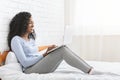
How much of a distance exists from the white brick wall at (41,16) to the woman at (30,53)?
80 mm

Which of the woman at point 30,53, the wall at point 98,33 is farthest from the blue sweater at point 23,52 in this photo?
the wall at point 98,33

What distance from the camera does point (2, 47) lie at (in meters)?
2.23

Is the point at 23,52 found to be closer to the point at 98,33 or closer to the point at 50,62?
the point at 50,62

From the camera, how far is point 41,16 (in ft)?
9.37

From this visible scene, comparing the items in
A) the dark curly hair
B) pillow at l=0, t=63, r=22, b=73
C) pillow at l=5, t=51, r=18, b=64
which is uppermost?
the dark curly hair

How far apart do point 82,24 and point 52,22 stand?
1.40 feet

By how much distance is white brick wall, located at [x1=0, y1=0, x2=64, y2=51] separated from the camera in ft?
7.41

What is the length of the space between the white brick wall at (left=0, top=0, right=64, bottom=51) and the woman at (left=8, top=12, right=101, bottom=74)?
0.26ft

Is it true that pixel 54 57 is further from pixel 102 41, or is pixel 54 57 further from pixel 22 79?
pixel 102 41

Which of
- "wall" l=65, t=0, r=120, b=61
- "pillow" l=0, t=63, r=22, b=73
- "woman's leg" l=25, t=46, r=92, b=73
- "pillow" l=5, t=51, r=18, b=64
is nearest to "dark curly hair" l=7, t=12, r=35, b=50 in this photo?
"pillow" l=5, t=51, r=18, b=64

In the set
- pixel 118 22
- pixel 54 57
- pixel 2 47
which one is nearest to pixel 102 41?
pixel 118 22

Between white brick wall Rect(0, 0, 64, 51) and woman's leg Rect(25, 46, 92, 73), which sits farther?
white brick wall Rect(0, 0, 64, 51)

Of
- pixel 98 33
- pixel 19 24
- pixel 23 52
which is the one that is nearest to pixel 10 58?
pixel 23 52

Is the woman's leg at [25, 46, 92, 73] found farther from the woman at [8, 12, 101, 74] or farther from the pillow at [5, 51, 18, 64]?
the pillow at [5, 51, 18, 64]
